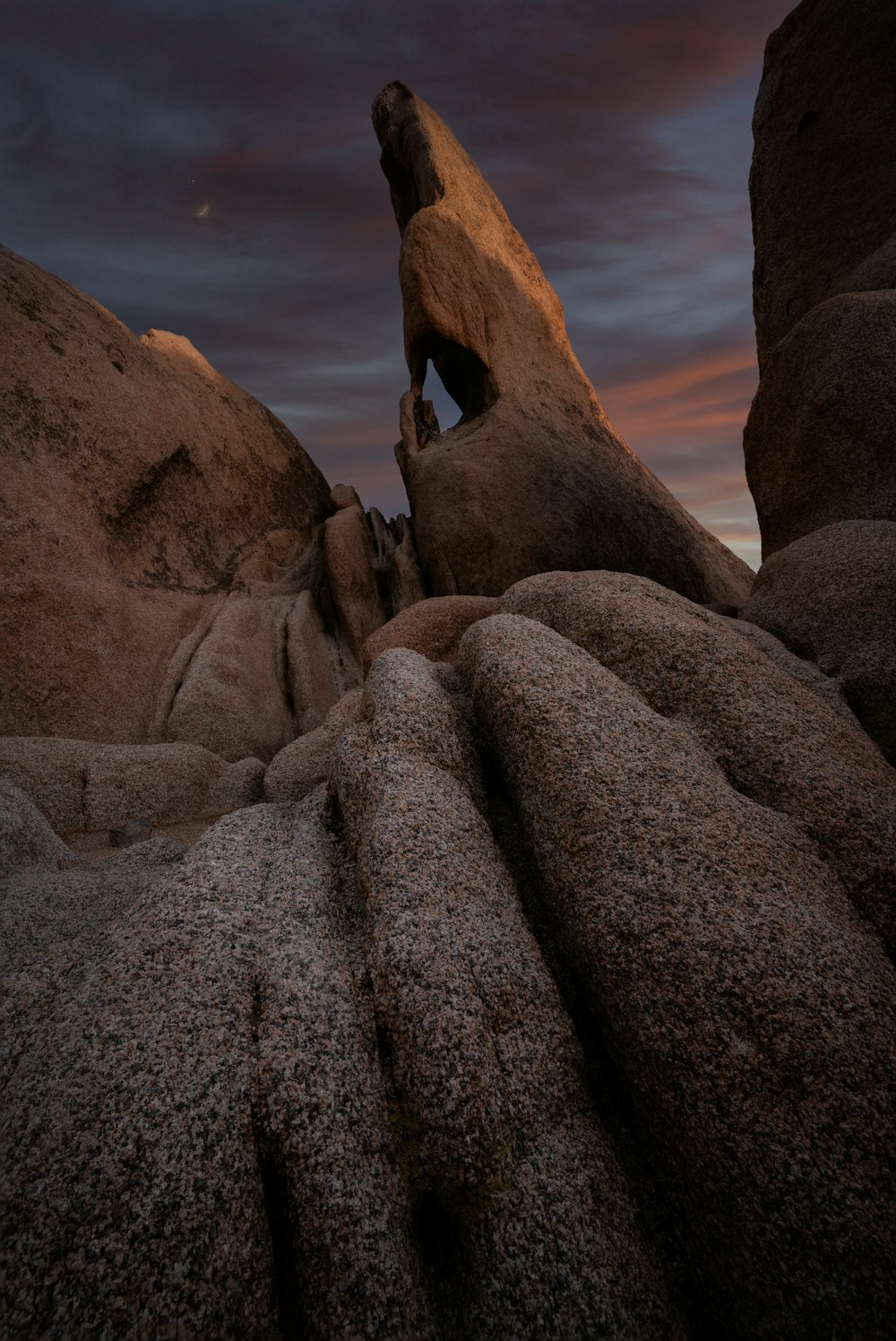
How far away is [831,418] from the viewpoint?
670 centimetres

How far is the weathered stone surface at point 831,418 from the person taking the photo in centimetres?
630

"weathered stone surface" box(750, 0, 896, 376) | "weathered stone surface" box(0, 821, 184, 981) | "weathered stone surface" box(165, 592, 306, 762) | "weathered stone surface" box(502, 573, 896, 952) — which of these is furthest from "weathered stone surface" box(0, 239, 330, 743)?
"weathered stone surface" box(750, 0, 896, 376)

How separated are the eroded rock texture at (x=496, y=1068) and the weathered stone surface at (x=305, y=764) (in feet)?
8.37

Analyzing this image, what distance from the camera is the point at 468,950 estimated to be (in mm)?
2541

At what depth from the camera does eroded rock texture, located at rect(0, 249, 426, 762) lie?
7328mm

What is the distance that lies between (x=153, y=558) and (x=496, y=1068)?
877cm

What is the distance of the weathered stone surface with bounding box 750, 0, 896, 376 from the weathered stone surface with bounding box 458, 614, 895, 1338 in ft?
27.0

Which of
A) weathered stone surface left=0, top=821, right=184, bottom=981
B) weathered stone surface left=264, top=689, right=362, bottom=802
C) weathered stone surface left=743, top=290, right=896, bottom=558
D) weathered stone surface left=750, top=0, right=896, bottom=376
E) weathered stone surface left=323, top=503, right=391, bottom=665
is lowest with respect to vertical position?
weathered stone surface left=0, top=821, right=184, bottom=981

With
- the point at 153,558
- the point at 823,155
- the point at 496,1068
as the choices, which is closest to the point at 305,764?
the point at 496,1068

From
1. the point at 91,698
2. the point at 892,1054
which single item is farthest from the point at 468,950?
the point at 91,698

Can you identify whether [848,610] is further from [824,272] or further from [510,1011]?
[824,272]

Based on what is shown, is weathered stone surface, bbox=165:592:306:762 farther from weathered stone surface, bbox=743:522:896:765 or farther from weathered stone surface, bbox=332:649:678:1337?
weathered stone surface, bbox=743:522:896:765

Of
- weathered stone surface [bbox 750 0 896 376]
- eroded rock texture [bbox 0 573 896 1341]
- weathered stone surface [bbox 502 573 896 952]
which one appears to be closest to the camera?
eroded rock texture [bbox 0 573 896 1341]

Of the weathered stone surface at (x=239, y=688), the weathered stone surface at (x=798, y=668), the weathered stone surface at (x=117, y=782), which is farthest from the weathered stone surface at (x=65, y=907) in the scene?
the weathered stone surface at (x=798, y=668)
